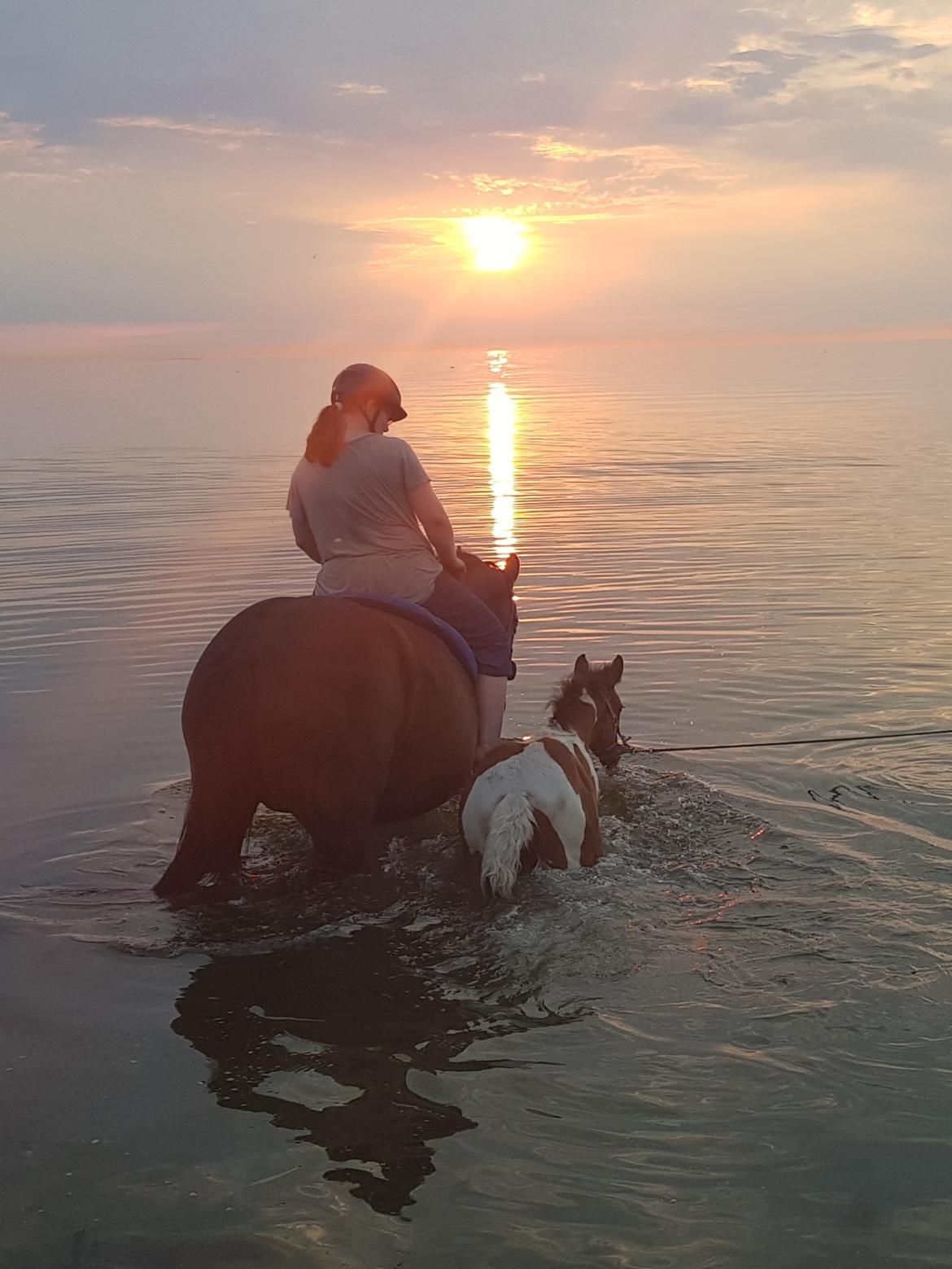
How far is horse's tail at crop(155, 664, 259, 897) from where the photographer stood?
6.50m

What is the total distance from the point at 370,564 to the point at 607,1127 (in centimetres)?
370

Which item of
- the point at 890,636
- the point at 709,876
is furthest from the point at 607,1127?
the point at 890,636

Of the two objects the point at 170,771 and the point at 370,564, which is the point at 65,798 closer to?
the point at 170,771

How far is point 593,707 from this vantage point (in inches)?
334

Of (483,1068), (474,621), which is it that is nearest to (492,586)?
(474,621)

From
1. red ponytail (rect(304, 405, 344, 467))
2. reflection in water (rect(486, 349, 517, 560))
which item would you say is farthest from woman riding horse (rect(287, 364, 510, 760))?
reflection in water (rect(486, 349, 517, 560))

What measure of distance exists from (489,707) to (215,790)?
78.3 inches

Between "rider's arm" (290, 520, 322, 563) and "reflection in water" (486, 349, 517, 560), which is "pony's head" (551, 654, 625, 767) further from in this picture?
"reflection in water" (486, 349, 517, 560)

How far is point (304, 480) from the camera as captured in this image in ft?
24.3

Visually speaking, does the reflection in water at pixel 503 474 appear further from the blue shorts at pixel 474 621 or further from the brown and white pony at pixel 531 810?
the brown and white pony at pixel 531 810

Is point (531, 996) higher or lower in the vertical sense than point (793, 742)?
lower

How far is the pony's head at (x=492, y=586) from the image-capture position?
27.9 feet

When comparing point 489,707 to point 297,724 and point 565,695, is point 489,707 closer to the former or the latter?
point 565,695

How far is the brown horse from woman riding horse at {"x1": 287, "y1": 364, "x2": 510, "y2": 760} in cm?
51
